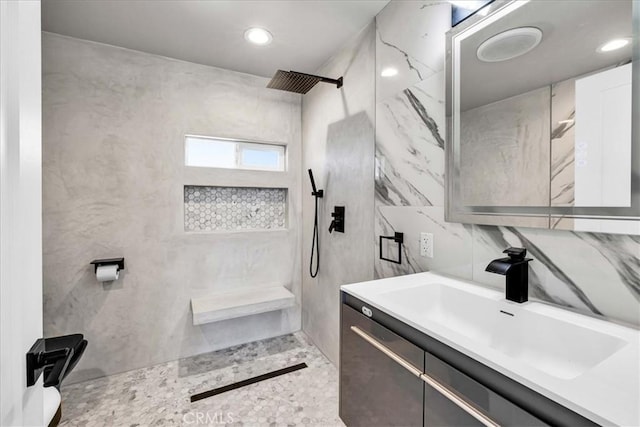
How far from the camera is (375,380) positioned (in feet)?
3.77

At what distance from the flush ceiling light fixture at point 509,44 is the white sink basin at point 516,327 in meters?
0.98

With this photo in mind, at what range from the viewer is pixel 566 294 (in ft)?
3.31

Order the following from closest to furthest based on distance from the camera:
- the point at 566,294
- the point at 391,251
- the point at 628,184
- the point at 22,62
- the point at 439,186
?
the point at 22,62 → the point at 628,184 → the point at 566,294 → the point at 439,186 → the point at 391,251

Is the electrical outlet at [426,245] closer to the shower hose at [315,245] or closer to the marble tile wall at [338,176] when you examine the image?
the marble tile wall at [338,176]

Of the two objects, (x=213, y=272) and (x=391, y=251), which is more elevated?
(x=391, y=251)

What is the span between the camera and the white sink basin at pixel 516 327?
86cm

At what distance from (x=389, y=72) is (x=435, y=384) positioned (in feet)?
5.47

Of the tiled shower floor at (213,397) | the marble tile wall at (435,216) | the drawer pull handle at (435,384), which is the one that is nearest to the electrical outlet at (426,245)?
the marble tile wall at (435,216)

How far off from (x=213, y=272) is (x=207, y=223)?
445 millimetres

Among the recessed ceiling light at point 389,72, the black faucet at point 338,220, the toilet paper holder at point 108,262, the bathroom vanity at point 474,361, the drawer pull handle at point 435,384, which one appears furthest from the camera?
the black faucet at point 338,220

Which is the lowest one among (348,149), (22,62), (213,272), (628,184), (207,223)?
(213,272)

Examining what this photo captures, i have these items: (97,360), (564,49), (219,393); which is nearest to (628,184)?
(564,49)

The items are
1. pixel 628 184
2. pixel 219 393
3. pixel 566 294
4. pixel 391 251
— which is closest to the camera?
pixel 628 184

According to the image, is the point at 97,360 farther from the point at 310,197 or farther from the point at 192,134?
the point at 310,197
